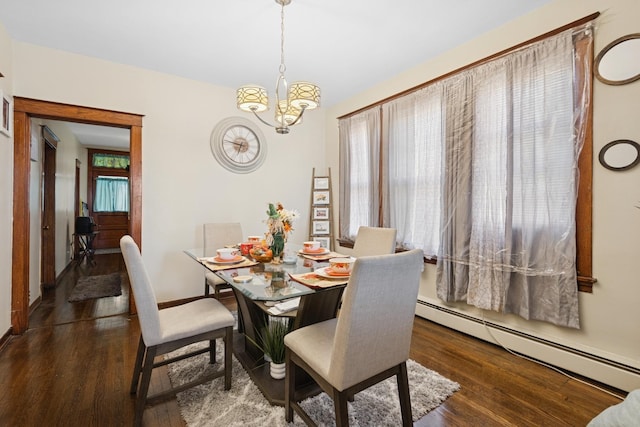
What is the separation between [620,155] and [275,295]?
2.27 m

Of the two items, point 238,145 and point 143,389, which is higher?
point 238,145

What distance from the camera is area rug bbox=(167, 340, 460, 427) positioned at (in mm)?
1594

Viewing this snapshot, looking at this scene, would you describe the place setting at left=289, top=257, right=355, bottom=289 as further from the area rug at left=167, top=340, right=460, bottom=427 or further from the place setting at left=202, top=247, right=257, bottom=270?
the area rug at left=167, top=340, right=460, bottom=427

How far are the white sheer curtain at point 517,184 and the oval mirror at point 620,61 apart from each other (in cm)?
9

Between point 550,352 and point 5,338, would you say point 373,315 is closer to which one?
point 550,352

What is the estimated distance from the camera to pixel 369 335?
4.16 feet

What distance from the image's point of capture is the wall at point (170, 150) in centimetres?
283

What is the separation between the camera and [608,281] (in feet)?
6.27

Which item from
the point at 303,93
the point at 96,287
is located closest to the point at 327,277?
the point at 303,93

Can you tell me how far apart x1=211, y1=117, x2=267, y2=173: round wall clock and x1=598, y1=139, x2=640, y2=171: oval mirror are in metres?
3.32

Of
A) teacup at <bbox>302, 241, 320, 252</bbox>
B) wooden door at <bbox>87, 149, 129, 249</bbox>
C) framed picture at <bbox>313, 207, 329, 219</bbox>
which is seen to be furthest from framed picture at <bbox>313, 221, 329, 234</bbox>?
wooden door at <bbox>87, 149, 129, 249</bbox>

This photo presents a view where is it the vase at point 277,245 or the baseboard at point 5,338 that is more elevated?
the vase at point 277,245

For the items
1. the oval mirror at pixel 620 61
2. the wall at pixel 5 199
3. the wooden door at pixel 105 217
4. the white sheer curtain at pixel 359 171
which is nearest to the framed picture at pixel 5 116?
the wall at pixel 5 199

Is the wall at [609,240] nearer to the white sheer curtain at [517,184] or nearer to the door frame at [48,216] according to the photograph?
the white sheer curtain at [517,184]
